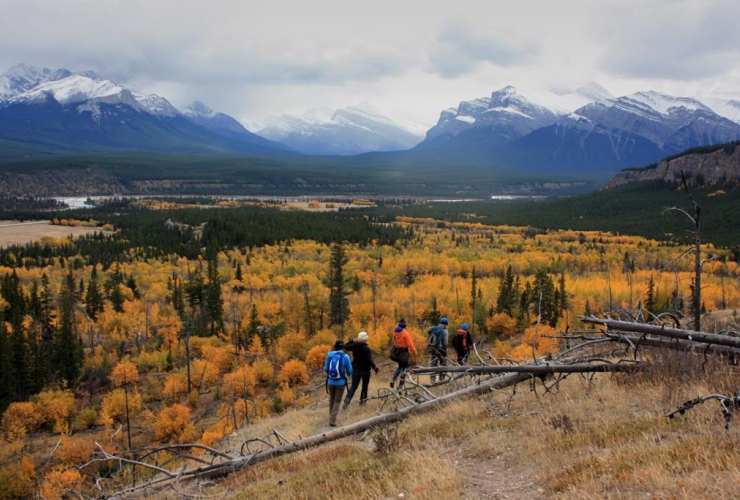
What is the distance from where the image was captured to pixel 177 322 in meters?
55.0

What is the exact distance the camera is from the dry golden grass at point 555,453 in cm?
630

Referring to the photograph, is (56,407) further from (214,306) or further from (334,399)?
(334,399)

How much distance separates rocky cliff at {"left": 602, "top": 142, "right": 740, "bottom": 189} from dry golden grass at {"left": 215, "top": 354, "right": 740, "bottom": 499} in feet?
584

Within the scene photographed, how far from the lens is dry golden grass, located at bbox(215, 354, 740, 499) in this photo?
6.30 m

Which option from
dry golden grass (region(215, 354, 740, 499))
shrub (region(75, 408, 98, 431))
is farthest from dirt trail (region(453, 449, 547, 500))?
shrub (region(75, 408, 98, 431))

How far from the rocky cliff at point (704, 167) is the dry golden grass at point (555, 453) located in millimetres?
178013

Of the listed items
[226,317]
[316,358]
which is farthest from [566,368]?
[226,317]

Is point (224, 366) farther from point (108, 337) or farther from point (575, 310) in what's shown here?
point (575, 310)

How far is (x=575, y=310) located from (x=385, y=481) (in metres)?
49.9

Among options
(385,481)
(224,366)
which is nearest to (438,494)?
(385,481)

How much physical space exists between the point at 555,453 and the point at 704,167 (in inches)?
8277

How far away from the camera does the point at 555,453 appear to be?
780cm

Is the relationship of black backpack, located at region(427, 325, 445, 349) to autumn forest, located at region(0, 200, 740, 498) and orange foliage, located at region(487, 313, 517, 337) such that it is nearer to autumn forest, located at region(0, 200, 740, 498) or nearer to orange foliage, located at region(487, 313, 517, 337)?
autumn forest, located at region(0, 200, 740, 498)

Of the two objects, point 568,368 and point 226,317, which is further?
point 226,317
